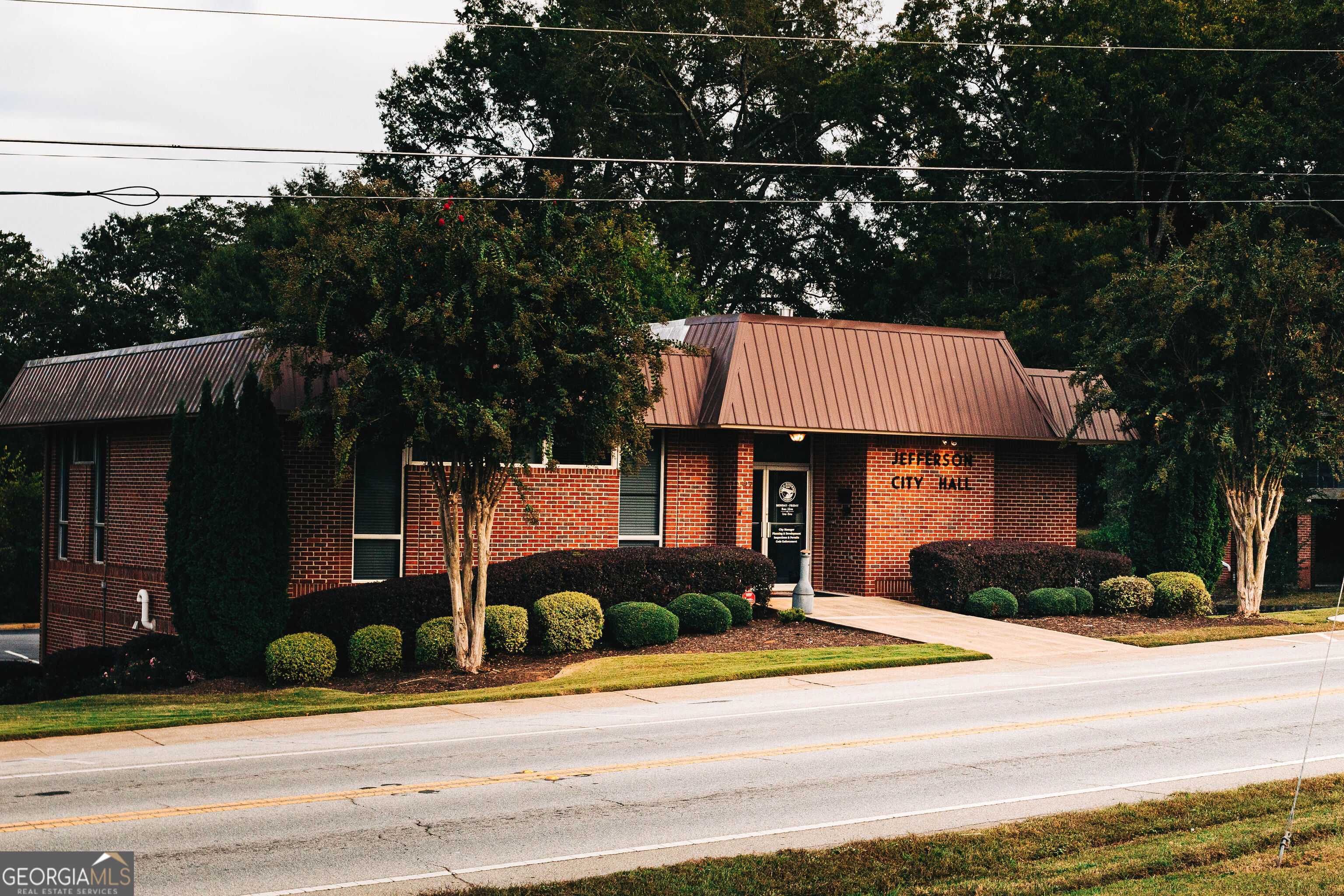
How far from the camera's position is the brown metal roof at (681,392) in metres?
22.1

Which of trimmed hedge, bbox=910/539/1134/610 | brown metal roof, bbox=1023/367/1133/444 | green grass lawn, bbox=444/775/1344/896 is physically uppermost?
brown metal roof, bbox=1023/367/1133/444

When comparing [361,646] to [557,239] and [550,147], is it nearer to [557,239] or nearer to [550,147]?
[557,239]

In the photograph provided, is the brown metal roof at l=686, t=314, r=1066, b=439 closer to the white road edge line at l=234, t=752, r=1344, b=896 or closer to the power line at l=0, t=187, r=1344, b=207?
the power line at l=0, t=187, r=1344, b=207

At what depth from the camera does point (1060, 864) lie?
302 inches

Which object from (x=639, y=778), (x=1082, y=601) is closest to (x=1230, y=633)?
(x=1082, y=601)

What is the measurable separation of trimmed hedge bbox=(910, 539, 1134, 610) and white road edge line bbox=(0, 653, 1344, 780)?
597 centimetres

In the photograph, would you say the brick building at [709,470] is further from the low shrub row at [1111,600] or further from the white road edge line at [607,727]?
the white road edge line at [607,727]

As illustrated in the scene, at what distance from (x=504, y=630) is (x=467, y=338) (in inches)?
182

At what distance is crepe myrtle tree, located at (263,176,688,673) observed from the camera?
620 inches

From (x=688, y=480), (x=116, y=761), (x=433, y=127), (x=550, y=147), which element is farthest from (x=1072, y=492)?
(x=433, y=127)

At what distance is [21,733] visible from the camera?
13.7 m

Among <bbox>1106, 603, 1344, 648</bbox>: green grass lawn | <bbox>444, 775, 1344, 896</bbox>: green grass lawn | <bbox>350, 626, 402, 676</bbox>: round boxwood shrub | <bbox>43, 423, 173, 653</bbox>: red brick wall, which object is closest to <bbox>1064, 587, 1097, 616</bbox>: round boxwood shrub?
<bbox>1106, 603, 1344, 648</bbox>: green grass lawn

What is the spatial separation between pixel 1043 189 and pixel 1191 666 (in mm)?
26570

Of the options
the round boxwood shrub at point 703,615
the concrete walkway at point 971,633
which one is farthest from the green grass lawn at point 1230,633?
the round boxwood shrub at point 703,615
